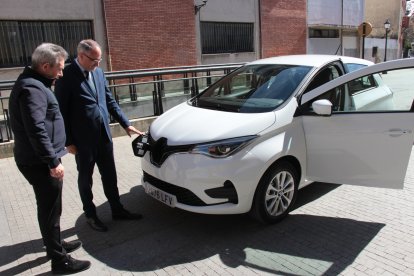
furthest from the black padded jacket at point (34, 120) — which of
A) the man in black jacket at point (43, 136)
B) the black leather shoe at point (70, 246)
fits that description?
the black leather shoe at point (70, 246)

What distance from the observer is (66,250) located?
3611mm

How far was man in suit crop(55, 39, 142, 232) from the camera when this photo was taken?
3.59m

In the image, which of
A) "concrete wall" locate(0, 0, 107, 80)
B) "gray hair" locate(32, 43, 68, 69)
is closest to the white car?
"gray hair" locate(32, 43, 68, 69)

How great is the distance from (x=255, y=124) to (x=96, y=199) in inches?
90.1

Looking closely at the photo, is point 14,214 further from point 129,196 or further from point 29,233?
point 129,196

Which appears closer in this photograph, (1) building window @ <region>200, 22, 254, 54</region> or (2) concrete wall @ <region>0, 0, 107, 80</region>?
(2) concrete wall @ <region>0, 0, 107, 80</region>

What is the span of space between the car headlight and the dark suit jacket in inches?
38.5

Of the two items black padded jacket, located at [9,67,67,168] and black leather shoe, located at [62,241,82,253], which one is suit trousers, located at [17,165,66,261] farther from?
black leather shoe, located at [62,241,82,253]

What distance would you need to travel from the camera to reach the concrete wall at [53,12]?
1166 cm

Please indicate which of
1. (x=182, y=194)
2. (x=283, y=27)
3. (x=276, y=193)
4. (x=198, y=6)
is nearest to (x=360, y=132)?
(x=276, y=193)

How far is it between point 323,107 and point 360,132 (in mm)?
421

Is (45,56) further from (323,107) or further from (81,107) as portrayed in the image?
(323,107)

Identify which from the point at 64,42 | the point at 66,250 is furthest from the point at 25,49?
the point at 66,250

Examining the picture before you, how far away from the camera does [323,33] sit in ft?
83.1
